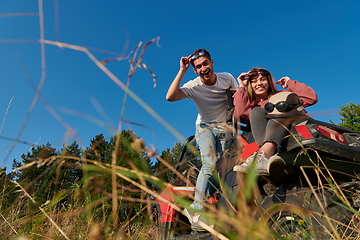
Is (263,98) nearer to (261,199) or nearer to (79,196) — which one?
(261,199)

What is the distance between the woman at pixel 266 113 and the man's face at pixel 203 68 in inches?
20.0

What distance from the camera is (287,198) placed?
210 cm

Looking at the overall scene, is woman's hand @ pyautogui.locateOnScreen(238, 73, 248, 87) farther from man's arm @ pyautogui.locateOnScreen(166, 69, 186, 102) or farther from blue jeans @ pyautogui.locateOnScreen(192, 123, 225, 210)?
man's arm @ pyautogui.locateOnScreen(166, 69, 186, 102)

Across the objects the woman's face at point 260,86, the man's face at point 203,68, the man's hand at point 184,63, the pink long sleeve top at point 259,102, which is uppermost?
the man's face at point 203,68

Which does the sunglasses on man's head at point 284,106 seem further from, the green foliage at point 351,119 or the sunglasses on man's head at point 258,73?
the green foliage at point 351,119

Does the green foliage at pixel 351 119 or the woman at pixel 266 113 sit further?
the green foliage at pixel 351 119

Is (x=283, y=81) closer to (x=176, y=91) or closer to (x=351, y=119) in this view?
(x=176, y=91)

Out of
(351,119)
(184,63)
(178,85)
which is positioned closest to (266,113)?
(184,63)

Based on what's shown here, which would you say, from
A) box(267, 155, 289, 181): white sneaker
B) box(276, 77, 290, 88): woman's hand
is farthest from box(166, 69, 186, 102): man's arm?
box(267, 155, 289, 181): white sneaker

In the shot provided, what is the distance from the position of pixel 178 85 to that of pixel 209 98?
22.9 inches

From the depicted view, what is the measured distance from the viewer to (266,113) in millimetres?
2439

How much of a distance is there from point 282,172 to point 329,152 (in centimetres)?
39

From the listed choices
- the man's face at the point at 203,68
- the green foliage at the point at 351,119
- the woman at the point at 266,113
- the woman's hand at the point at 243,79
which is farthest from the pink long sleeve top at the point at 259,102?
the green foliage at the point at 351,119

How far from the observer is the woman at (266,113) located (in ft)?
6.78
